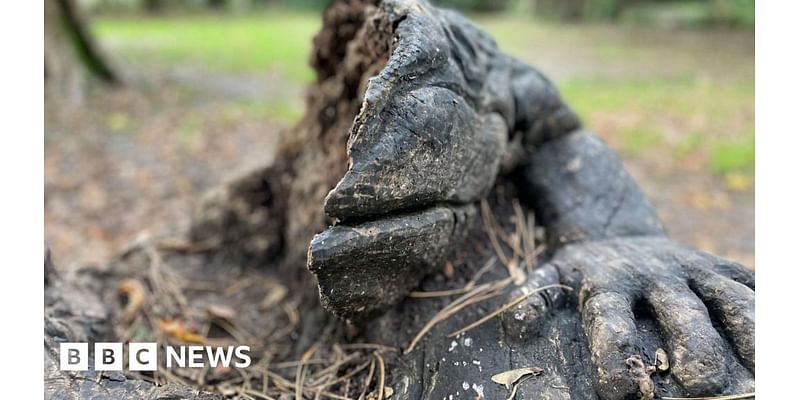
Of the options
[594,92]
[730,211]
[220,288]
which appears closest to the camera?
[220,288]

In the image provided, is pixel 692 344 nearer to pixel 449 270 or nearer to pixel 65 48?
pixel 449 270

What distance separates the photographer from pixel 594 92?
27.7 feet

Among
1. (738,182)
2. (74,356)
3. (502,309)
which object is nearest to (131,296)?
(74,356)

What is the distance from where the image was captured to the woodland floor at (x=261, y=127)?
4.66 metres

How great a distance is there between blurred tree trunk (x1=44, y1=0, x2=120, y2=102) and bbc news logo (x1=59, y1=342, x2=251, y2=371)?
6298mm

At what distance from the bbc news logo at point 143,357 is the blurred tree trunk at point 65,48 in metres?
6.30

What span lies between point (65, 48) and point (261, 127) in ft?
8.42

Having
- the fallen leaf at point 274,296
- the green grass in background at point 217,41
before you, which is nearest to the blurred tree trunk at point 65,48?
the green grass in background at point 217,41

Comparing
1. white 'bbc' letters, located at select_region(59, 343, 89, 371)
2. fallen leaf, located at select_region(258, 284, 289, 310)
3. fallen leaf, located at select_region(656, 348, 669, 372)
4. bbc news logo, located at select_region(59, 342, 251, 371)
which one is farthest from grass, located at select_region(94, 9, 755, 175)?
fallen leaf, located at select_region(656, 348, 669, 372)

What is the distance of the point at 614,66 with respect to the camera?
10.5 metres

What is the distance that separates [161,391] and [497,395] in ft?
2.88

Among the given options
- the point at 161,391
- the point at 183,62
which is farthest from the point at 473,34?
the point at 183,62

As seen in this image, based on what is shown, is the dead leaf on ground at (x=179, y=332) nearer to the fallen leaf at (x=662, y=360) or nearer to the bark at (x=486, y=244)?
the bark at (x=486, y=244)

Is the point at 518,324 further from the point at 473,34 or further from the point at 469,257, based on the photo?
the point at 473,34
